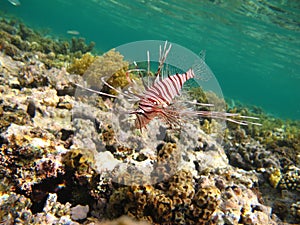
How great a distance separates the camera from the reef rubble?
99.7 inches

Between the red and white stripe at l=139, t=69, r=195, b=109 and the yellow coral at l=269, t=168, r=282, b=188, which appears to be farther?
the yellow coral at l=269, t=168, r=282, b=188

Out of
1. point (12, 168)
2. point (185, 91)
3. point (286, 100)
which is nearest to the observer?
Result: point (12, 168)

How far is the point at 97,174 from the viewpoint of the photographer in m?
2.79

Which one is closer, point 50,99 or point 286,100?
point 50,99

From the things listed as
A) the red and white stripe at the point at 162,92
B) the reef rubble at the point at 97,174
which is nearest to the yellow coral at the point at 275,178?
the reef rubble at the point at 97,174

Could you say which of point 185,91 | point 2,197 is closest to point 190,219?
point 185,91

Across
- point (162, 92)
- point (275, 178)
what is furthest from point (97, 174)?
point (275, 178)

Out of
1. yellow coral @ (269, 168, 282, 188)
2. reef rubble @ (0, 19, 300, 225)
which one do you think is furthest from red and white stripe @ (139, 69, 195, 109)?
yellow coral @ (269, 168, 282, 188)

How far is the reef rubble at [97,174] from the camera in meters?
2.53

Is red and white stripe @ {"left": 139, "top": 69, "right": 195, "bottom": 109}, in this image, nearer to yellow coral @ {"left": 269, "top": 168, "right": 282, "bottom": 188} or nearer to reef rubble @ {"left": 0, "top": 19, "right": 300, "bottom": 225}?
reef rubble @ {"left": 0, "top": 19, "right": 300, "bottom": 225}

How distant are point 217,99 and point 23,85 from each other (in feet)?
22.4

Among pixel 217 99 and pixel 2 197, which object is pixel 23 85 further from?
pixel 217 99

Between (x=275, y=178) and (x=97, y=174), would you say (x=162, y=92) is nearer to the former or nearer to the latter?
(x=97, y=174)

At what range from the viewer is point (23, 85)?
4410 mm
